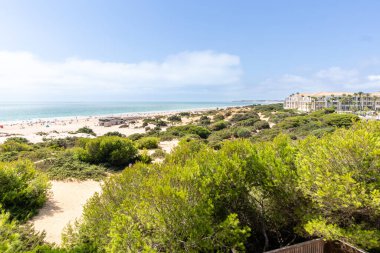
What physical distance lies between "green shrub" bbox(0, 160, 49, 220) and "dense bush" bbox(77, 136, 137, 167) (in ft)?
17.7

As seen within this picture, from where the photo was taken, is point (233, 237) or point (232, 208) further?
point (232, 208)

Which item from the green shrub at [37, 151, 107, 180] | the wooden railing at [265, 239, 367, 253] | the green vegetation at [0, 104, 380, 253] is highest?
the green vegetation at [0, 104, 380, 253]

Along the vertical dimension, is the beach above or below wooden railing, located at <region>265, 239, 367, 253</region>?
below

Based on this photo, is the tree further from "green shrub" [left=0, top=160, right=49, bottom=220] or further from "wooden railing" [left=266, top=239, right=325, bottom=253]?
"green shrub" [left=0, top=160, right=49, bottom=220]

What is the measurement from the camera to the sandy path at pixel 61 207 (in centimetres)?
832

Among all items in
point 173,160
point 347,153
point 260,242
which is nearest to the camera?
point 347,153

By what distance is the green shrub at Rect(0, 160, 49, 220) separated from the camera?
28.7 ft

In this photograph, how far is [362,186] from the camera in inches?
181

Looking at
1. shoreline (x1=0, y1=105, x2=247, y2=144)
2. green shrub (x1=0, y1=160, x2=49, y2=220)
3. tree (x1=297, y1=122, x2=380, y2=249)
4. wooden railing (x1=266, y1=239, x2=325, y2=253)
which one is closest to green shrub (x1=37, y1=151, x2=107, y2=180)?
green shrub (x1=0, y1=160, x2=49, y2=220)

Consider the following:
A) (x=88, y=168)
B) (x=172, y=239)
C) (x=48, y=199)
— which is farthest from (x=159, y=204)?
(x=88, y=168)

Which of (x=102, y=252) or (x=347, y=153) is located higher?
(x=347, y=153)

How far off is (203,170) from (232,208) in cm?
138

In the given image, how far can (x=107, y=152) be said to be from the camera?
16.2 m

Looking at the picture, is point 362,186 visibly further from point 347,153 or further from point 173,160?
point 173,160
